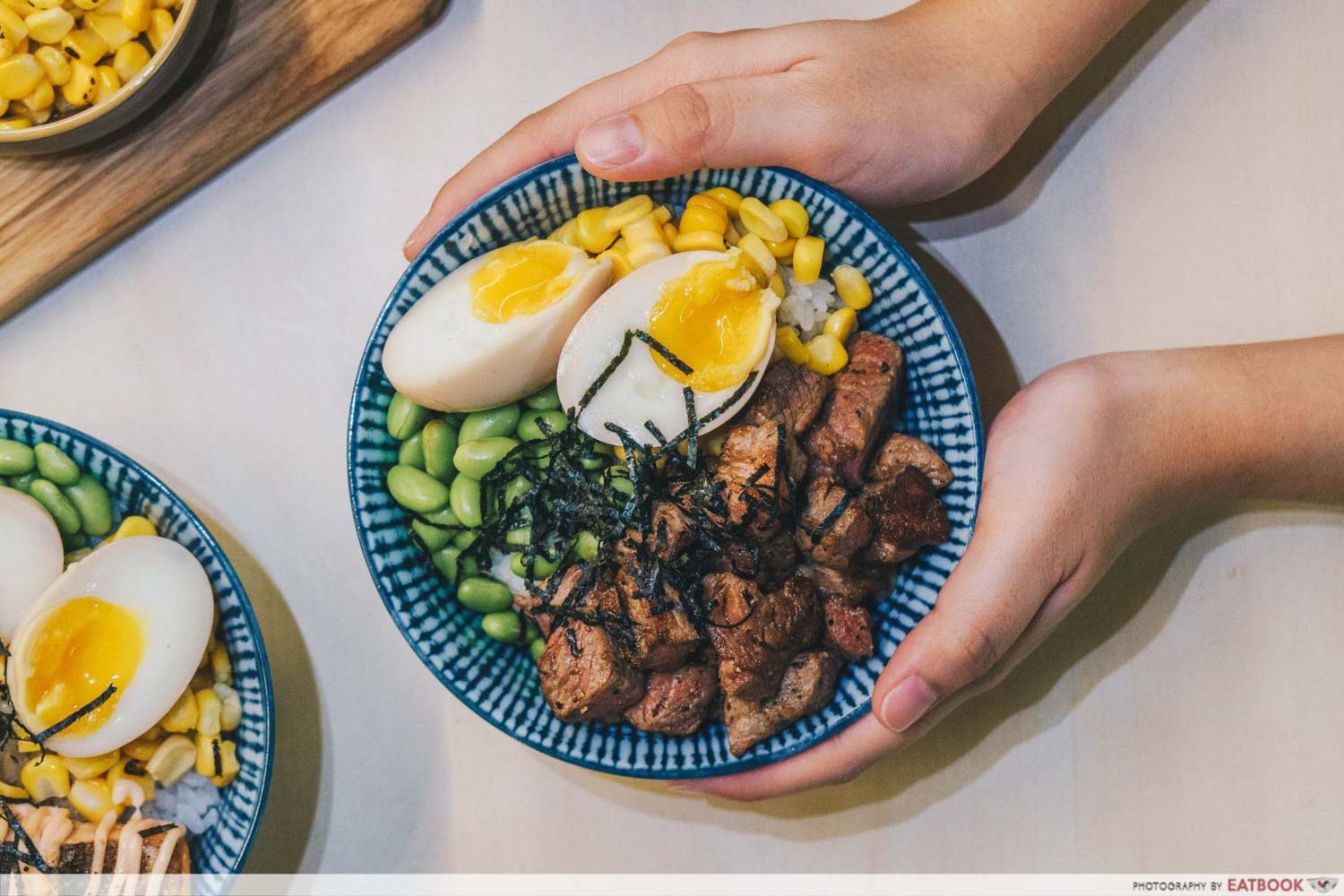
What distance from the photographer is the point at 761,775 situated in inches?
58.6

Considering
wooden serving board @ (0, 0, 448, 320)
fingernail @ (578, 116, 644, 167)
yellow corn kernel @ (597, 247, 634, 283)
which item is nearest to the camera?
fingernail @ (578, 116, 644, 167)

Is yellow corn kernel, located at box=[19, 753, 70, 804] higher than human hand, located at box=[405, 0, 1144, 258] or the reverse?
the reverse

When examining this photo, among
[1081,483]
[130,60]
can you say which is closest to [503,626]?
[1081,483]

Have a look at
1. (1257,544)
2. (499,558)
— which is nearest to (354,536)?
(499,558)

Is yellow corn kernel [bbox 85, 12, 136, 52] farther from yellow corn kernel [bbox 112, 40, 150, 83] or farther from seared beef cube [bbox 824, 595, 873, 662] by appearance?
seared beef cube [bbox 824, 595, 873, 662]

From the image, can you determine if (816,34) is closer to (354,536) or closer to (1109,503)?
(1109,503)

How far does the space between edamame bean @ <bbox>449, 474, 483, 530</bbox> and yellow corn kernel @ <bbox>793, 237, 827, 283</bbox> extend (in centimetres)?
57

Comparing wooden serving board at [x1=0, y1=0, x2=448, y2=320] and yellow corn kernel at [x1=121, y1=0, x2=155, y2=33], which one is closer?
yellow corn kernel at [x1=121, y1=0, x2=155, y2=33]

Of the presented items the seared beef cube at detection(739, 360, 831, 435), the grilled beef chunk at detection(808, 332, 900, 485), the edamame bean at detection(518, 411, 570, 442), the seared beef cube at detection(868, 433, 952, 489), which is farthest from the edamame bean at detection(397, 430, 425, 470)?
the seared beef cube at detection(868, 433, 952, 489)

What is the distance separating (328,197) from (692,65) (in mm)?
667

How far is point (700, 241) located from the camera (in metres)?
1.38

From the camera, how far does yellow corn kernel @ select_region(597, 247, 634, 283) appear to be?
4.64 ft

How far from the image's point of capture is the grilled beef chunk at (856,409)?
4.62 ft

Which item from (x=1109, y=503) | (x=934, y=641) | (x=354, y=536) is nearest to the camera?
(x=934, y=641)
